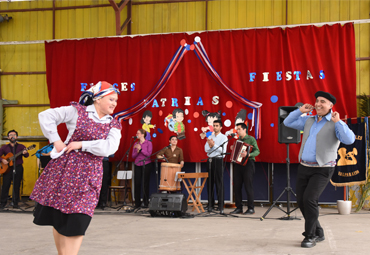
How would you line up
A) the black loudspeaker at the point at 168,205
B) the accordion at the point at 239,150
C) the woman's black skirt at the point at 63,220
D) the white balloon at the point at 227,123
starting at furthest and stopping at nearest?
the white balloon at the point at 227,123 < the accordion at the point at 239,150 < the black loudspeaker at the point at 168,205 < the woman's black skirt at the point at 63,220

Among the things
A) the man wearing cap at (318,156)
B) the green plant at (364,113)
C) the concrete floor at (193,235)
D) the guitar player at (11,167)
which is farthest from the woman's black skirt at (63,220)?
the green plant at (364,113)

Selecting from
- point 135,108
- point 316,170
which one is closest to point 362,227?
point 316,170

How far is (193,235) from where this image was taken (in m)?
5.13

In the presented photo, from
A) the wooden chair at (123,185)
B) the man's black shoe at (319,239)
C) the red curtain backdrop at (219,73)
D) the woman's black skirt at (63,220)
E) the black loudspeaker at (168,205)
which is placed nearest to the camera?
the woman's black skirt at (63,220)

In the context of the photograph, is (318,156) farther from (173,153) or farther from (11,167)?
(11,167)

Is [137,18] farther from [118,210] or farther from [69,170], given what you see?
[69,170]

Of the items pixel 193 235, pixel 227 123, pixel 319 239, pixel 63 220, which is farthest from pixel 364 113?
pixel 63 220

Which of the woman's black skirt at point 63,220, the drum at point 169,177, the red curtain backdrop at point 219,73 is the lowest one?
the drum at point 169,177

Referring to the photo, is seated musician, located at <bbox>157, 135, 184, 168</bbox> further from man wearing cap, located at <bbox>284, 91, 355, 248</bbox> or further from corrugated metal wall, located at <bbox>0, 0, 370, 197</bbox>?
man wearing cap, located at <bbox>284, 91, 355, 248</bbox>

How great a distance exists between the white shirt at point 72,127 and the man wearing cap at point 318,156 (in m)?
2.41

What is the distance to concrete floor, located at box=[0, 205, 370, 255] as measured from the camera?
4.22m

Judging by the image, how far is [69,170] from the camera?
8.97 ft

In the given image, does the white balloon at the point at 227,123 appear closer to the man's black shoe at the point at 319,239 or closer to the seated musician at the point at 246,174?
the seated musician at the point at 246,174

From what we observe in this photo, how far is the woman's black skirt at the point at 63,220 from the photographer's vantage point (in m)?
2.70
